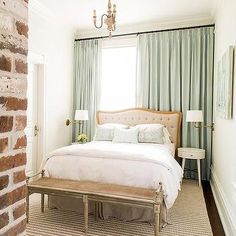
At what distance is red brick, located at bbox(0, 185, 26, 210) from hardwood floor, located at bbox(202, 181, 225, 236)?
93.0 inches

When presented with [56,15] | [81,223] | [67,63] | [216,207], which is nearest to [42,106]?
[67,63]

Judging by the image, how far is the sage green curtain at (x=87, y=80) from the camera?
17.8 feet

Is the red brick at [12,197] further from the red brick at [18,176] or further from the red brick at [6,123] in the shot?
the red brick at [6,123]

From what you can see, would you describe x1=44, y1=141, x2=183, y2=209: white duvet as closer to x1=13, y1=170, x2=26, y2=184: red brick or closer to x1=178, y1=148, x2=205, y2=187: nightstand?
x1=178, y1=148, x2=205, y2=187: nightstand

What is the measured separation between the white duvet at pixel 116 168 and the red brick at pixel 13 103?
2098mm

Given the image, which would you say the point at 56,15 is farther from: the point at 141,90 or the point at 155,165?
the point at 155,165

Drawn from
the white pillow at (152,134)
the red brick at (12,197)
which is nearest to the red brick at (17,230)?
the red brick at (12,197)

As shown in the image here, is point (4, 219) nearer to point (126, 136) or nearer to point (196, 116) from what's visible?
point (126, 136)

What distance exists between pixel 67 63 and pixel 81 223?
3.45 m

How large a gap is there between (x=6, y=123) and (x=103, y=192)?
190cm

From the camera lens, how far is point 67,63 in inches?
211

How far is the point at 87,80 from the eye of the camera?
5.49 m

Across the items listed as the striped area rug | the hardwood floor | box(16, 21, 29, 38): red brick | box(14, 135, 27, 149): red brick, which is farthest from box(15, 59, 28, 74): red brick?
the hardwood floor

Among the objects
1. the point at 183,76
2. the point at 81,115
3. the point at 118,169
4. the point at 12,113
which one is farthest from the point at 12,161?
the point at 183,76
